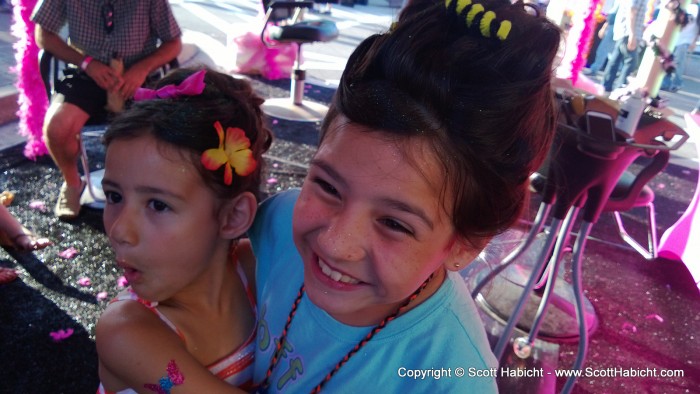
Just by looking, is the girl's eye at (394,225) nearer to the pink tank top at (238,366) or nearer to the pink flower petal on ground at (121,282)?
the pink tank top at (238,366)

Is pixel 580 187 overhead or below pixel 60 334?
overhead

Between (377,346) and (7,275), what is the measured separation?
6.75ft

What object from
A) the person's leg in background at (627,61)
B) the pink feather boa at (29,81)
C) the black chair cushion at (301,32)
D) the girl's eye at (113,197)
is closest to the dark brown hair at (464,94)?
the girl's eye at (113,197)

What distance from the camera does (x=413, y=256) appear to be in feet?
2.68

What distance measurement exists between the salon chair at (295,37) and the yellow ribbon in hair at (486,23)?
3.75 metres

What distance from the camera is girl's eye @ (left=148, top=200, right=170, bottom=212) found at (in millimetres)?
1045

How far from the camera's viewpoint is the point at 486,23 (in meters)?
0.74

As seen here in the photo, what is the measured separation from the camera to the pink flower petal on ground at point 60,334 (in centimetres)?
198

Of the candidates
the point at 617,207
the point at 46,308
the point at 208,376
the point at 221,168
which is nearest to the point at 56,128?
the point at 46,308

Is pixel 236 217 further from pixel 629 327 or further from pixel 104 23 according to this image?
pixel 629 327

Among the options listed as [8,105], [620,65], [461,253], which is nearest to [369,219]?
[461,253]

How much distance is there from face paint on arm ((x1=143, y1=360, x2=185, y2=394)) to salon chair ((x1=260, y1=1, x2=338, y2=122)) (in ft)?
12.1

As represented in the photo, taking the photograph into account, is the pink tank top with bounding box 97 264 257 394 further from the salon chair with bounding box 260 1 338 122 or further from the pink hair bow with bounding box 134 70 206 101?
the salon chair with bounding box 260 1 338 122

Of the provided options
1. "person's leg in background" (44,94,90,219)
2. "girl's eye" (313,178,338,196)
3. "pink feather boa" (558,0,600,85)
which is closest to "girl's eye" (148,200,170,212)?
"girl's eye" (313,178,338,196)
